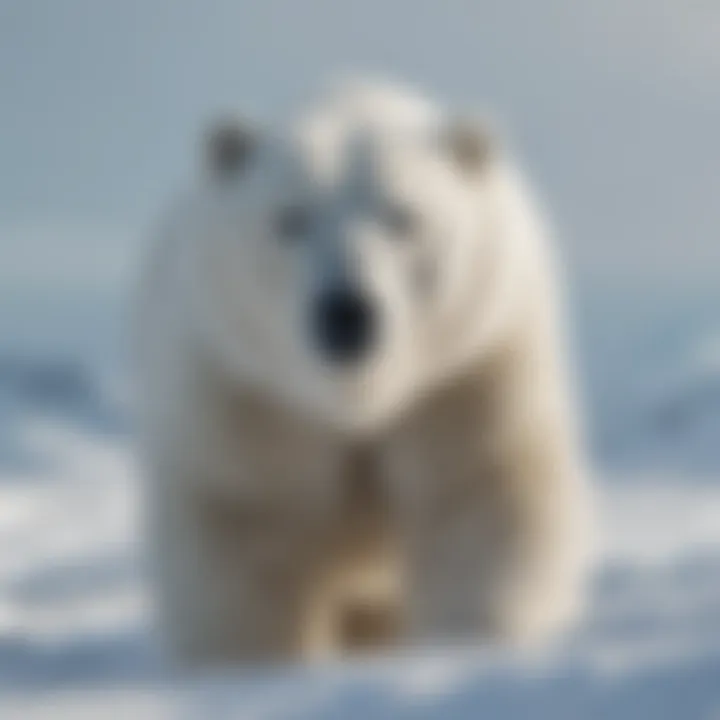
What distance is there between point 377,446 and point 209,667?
49 cm

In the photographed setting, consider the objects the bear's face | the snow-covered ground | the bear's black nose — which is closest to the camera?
the snow-covered ground

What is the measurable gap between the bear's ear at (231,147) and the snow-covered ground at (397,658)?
75 centimetres

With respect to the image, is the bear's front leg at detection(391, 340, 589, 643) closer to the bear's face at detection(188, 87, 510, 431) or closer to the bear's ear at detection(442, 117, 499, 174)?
the bear's face at detection(188, 87, 510, 431)

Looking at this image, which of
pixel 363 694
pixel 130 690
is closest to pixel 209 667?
pixel 130 690

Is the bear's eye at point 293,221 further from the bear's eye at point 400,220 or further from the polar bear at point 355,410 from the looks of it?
the bear's eye at point 400,220

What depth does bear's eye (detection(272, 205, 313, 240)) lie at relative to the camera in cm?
265

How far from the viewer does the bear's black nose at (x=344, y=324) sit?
245 cm

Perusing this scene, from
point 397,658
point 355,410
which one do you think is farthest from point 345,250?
point 397,658

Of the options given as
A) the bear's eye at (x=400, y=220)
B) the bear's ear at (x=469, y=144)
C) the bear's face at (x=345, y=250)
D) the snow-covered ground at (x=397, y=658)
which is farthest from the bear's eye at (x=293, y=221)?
the snow-covered ground at (x=397, y=658)

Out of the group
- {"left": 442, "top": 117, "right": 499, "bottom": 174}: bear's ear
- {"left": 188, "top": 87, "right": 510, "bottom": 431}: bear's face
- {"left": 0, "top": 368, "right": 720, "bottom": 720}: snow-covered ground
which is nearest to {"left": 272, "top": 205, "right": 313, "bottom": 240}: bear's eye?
{"left": 188, "top": 87, "right": 510, "bottom": 431}: bear's face

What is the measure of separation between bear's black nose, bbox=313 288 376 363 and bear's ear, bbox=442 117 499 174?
521mm

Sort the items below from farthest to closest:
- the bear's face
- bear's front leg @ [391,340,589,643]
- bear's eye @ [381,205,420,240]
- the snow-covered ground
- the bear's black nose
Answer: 1. bear's front leg @ [391,340,589,643]
2. bear's eye @ [381,205,420,240]
3. the bear's face
4. the bear's black nose
5. the snow-covered ground

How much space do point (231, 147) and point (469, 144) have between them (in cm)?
42

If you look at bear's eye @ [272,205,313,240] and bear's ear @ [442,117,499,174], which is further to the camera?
bear's ear @ [442,117,499,174]
